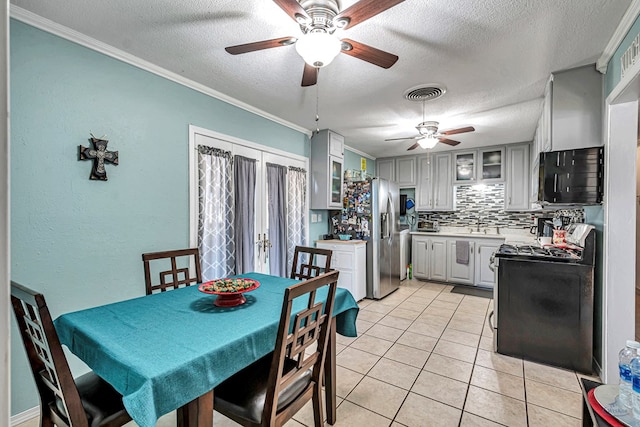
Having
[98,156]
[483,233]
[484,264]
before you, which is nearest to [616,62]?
[484,264]

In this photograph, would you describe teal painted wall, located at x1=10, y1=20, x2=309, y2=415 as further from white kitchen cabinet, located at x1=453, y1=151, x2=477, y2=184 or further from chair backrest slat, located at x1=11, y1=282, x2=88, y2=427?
white kitchen cabinet, located at x1=453, y1=151, x2=477, y2=184

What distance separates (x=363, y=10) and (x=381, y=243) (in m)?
3.30

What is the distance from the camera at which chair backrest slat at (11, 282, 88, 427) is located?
100 cm

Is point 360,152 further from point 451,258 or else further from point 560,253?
point 560,253

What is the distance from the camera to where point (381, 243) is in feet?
14.0

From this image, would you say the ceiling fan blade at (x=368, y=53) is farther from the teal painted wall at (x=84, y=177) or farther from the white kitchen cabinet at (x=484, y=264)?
the white kitchen cabinet at (x=484, y=264)

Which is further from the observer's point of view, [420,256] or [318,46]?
[420,256]

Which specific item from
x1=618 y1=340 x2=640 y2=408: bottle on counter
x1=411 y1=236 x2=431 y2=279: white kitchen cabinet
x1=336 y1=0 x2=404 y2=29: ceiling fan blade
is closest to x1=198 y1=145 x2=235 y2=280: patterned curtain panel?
x1=336 y1=0 x2=404 y2=29: ceiling fan blade

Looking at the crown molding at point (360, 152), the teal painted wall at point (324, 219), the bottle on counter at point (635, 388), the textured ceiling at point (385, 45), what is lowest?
the bottle on counter at point (635, 388)

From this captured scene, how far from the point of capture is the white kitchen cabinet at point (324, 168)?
4.11 m

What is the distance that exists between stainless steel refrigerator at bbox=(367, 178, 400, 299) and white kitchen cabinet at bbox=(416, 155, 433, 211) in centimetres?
121

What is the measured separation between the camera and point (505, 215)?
5133mm

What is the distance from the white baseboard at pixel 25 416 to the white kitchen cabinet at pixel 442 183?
220 inches

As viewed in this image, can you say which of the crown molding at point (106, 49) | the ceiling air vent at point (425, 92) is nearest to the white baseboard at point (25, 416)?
the crown molding at point (106, 49)
